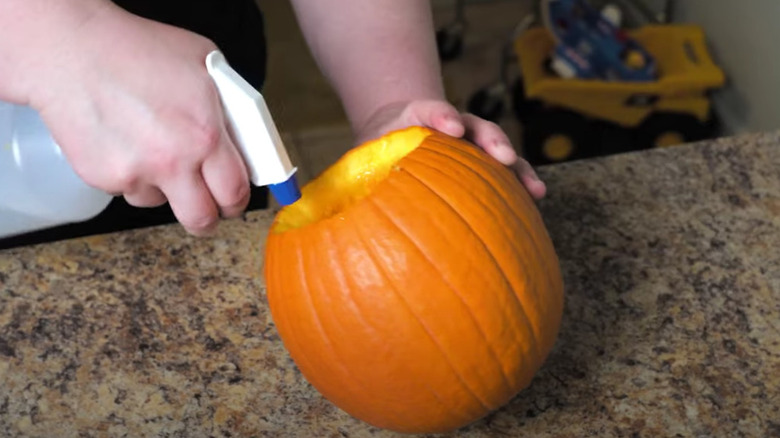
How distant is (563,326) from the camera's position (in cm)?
68

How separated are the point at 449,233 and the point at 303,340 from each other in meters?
0.13

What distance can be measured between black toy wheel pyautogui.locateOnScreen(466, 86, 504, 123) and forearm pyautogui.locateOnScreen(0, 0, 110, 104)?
1.60 metres

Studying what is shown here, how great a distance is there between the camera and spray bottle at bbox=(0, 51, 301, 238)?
1.63 ft

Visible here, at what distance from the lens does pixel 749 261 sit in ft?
2.31

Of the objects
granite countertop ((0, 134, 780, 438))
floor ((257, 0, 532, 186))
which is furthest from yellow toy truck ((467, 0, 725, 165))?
granite countertop ((0, 134, 780, 438))

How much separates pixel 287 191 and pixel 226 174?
46 mm

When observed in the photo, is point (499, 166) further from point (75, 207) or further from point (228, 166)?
point (75, 207)

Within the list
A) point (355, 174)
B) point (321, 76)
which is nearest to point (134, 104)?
point (355, 174)

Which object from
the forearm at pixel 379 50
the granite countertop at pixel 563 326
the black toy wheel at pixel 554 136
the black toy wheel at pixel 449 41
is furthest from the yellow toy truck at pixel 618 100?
the forearm at pixel 379 50

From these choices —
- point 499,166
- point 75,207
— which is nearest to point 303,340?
point 499,166

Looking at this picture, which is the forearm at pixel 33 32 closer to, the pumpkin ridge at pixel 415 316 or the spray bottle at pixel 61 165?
the spray bottle at pixel 61 165

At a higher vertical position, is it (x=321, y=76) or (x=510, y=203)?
(x=510, y=203)

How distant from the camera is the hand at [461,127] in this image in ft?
2.06

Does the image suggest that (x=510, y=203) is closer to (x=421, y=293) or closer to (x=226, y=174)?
(x=421, y=293)
